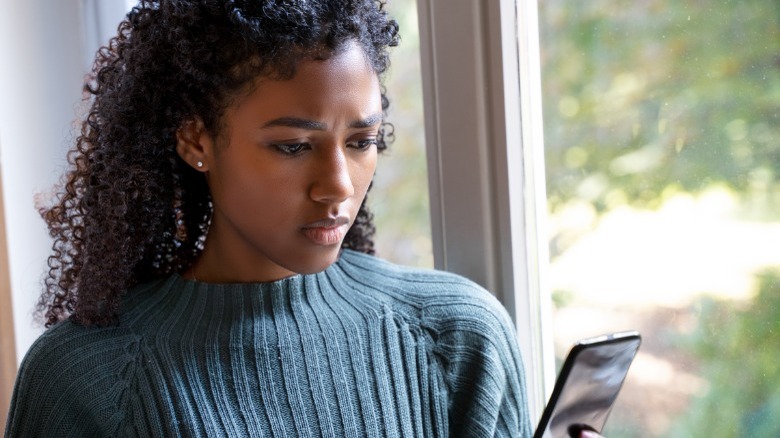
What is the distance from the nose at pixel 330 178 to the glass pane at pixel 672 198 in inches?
12.5

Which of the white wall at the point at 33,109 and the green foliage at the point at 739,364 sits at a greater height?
the white wall at the point at 33,109

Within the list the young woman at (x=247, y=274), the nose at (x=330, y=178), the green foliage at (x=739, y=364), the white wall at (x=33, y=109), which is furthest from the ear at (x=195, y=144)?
the green foliage at (x=739, y=364)

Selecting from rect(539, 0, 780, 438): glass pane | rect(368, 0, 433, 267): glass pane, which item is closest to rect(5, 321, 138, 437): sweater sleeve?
rect(368, 0, 433, 267): glass pane

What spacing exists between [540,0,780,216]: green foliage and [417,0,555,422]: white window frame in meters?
0.03

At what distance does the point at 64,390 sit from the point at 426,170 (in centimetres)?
57

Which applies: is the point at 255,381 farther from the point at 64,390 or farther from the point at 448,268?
the point at 448,268

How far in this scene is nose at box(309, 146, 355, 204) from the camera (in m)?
0.95

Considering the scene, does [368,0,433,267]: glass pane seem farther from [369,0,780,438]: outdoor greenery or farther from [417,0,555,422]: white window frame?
[369,0,780,438]: outdoor greenery

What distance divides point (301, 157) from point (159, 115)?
20 centimetres

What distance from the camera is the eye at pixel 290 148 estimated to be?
95 cm

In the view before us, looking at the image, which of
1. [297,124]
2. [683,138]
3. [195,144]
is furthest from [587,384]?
[195,144]

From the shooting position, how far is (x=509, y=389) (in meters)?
1.09

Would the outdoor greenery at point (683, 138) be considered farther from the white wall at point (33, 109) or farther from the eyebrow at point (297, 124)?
the white wall at point (33, 109)

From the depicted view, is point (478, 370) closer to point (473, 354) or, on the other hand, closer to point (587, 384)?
Answer: point (473, 354)
